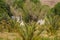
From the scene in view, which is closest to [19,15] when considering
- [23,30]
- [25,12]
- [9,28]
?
[25,12]

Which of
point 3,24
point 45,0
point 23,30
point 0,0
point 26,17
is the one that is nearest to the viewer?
point 23,30

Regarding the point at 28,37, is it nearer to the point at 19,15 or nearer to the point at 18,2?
the point at 19,15

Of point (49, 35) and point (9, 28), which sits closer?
point (49, 35)

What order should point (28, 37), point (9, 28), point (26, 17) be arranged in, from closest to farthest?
1. point (28, 37)
2. point (9, 28)
3. point (26, 17)

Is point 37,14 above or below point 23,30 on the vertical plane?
above

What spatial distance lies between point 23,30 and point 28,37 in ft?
3.61

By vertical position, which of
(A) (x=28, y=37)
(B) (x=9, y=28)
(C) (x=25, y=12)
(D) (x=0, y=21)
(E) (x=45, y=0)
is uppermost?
(E) (x=45, y=0)

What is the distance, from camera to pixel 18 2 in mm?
23438

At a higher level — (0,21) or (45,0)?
(45,0)

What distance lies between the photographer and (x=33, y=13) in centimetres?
2011

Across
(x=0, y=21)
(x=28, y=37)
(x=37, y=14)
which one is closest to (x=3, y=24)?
(x=0, y=21)

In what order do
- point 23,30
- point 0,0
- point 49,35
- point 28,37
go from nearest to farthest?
1. point 28,37
2. point 23,30
3. point 49,35
4. point 0,0

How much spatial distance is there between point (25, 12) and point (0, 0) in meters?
2.83

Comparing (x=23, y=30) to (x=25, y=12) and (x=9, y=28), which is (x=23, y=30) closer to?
(x=9, y=28)
